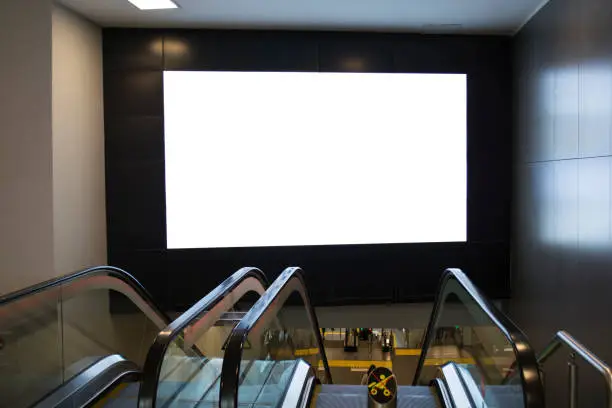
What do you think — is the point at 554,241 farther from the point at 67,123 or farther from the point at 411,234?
the point at 67,123

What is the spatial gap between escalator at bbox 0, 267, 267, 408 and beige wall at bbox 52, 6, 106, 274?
1833mm

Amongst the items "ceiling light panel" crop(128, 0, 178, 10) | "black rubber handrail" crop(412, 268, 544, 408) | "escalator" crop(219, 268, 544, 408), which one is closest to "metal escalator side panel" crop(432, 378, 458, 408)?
"escalator" crop(219, 268, 544, 408)

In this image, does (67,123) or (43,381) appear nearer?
(43,381)

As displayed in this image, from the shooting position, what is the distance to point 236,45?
7500 millimetres

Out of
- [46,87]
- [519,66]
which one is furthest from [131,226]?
[519,66]

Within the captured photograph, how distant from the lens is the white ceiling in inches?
257

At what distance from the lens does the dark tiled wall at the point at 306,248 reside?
745 centimetres

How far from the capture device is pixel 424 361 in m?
5.37

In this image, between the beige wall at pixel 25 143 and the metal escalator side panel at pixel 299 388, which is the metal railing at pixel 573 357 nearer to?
the metal escalator side panel at pixel 299 388

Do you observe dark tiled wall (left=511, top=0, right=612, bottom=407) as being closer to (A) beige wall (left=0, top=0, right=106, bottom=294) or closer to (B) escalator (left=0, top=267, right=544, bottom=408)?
(B) escalator (left=0, top=267, right=544, bottom=408)

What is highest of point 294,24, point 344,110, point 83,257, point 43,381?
point 294,24

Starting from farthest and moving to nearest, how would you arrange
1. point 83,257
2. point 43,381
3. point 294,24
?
point 294,24
point 83,257
point 43,381

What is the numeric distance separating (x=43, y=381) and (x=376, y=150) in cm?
496

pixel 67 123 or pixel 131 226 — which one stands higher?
pixel 67 123
